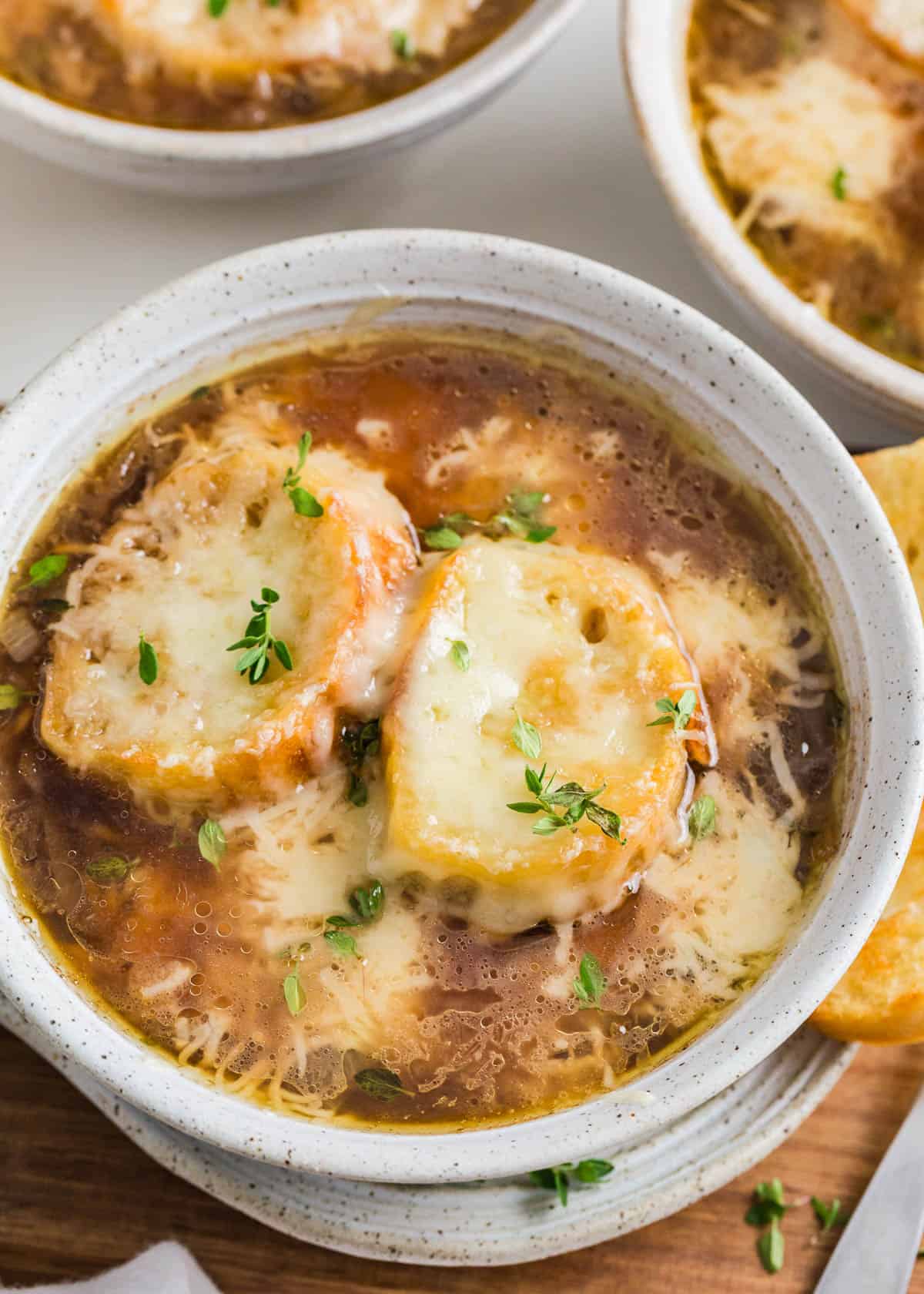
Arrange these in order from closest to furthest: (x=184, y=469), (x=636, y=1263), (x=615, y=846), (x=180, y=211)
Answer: (x=615, y=846) → (x=184, y=469) → (x=636, y=1263) → (x=180, y=211)

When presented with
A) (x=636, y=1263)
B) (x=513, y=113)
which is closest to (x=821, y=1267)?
(x=636, y=1263)

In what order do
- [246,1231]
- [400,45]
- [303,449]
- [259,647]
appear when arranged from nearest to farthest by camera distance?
[259,647] < [303,449] < [246,1231] < [400,45]

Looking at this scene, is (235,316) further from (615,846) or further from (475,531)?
(615,846)

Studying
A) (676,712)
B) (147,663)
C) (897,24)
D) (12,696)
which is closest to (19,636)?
(12,696)

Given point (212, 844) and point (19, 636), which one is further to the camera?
point (19, 636)

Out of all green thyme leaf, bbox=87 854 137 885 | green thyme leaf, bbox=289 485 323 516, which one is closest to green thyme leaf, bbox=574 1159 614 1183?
green thyme leaf, bbox=87 854 137 885

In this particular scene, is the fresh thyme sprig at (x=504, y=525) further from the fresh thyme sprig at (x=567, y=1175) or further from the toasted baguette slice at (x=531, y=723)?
the fresh thyme sprig at (x=567, y=1175)

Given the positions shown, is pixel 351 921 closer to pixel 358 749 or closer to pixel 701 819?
pixel 358 749
